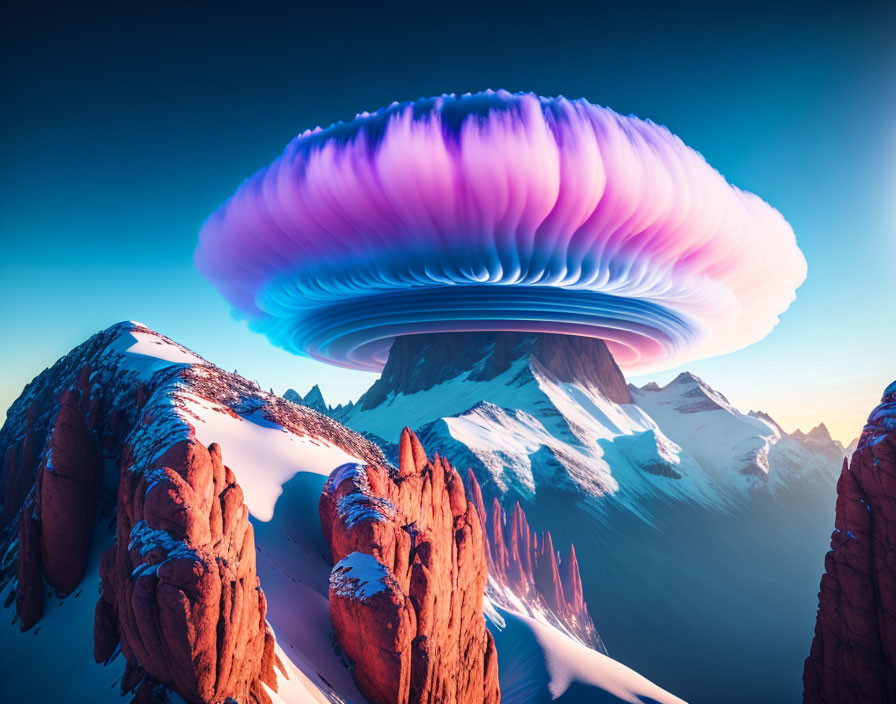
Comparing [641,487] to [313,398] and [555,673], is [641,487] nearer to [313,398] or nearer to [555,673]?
[555,673]

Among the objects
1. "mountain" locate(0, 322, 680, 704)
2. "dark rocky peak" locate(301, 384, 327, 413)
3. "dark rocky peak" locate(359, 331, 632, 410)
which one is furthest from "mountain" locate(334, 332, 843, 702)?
"mountain" locate(0, 322, 680, 704)

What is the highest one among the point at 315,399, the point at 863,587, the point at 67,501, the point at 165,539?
the point at 315,399

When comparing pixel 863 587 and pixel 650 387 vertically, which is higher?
pixel 650 387

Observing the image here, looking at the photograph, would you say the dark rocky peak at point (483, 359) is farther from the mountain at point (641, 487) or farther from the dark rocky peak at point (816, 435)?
the dark rocky peak at point (816, 435)

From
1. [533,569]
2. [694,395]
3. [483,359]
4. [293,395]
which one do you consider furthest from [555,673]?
[694,395]

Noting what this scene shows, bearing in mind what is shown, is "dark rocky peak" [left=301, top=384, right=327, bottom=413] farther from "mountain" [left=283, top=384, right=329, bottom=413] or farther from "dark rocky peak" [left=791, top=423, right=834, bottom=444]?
"dark rocky peak" [left=791, top=423, right=834, bottom=444]

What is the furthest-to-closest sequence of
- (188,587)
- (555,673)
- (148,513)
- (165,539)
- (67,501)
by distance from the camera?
(555,673)
(67,501)
(148,513)
(165,539)
(188,587)

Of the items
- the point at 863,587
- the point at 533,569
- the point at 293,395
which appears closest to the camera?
the point at 863,587
